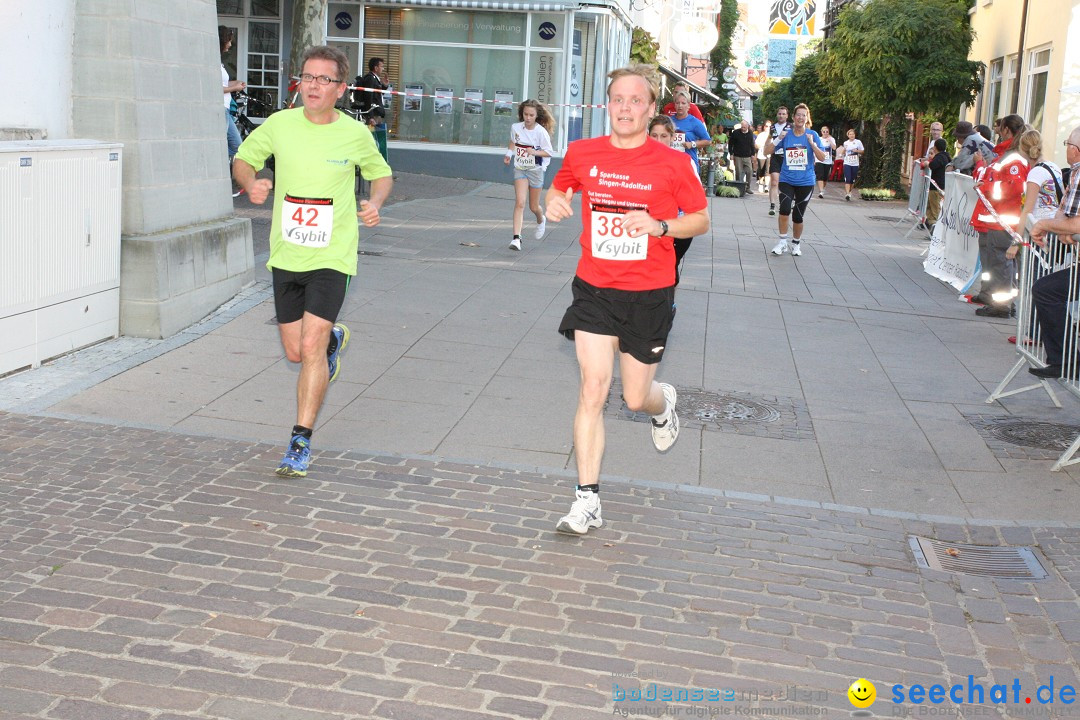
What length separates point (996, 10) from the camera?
28859mm

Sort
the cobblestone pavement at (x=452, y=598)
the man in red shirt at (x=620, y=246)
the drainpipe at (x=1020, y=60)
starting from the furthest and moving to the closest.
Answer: the drainpipe at (x=1020, y=60) < the man in red shirt at (x=620, y=246) < the cobblestone pavement at (x=452, y=598)

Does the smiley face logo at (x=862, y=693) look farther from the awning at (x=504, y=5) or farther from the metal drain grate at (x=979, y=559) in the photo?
the awning at (x=504, y=5)

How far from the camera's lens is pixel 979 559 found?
543 centimetres

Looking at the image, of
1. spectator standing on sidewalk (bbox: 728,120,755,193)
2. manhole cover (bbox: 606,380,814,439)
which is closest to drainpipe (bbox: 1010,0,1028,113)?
spectator standing on sidewalk (bbox: 728,120,755,193)

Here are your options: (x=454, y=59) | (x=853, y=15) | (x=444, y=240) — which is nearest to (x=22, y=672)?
(x=444, y=240)

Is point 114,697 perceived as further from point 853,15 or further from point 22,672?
point 853,15

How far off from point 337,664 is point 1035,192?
28.4ft

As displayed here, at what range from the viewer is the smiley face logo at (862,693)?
392 centimetres

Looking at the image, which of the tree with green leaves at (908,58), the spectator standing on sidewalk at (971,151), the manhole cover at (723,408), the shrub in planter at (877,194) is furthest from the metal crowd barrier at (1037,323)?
the tree with green leaves at (908,58)

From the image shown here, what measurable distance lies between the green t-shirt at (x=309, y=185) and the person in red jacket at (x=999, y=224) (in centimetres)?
767

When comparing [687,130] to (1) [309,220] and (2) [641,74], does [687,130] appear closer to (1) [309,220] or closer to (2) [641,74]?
(1) [309,220]

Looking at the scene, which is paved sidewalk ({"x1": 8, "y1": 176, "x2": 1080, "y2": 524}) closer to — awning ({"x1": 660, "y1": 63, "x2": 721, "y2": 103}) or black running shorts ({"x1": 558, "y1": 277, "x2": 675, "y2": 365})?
black running shorts ({"x1": 558, "y1": 277, "x2": 675, "y2": 365})

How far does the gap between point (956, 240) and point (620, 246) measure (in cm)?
1048

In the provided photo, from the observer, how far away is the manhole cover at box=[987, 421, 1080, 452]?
7.33 m
